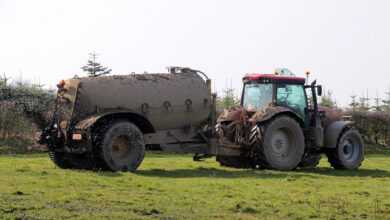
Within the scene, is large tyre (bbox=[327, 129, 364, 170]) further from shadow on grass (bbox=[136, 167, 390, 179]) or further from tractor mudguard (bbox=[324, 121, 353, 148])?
shadow on grass (bbox=[136, 167, 390, 179])

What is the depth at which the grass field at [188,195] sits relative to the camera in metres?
10.2

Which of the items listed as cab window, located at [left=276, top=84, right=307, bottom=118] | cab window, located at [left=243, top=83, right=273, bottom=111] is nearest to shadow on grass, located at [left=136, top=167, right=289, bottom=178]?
cab window, located at [left=243, top=83, right=273, bottom=111]

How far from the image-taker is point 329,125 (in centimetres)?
2030

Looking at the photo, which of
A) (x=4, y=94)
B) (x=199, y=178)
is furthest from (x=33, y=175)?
(x=4, y=94)

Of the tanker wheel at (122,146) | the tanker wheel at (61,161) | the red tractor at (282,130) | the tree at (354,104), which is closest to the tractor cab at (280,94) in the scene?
the red tractor at (282,130)

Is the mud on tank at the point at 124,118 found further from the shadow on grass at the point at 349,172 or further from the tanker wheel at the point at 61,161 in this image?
the shadow on grass at the point at 349,172

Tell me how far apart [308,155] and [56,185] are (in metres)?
8.97

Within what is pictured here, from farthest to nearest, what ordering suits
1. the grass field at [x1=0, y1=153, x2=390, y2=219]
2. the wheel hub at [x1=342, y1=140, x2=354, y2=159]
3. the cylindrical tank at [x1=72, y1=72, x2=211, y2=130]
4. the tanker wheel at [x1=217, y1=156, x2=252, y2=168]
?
the wheel hub at [x1=342, y1=140, x2=354, y2=159]
the tanker wheel at [x1=217, y1=156, x2=252, y2=168]
the cylindrical tank at [x1=72, y1=72, x2=211, y2=130]
the grass field at [x1=0, y1=153, x2=390, y2=219]

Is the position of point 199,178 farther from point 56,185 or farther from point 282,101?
point 282,101

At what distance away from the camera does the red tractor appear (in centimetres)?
1875

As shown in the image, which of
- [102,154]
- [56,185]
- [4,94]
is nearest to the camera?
[56,185]

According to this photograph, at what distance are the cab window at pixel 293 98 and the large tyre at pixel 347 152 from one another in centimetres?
136

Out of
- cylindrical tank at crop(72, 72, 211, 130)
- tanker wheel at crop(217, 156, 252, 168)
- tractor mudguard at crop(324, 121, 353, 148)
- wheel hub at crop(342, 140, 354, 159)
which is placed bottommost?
tanker wheel at crop(217, 156, 252, 168)

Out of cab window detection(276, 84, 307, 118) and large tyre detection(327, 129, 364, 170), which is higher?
cab window detection(276, 84, 307, 118)
